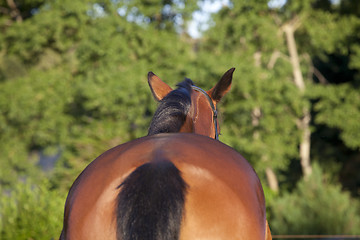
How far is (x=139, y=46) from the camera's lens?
50.7 feet

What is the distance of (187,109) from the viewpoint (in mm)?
2240

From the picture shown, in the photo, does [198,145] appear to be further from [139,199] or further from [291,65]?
[291,65]

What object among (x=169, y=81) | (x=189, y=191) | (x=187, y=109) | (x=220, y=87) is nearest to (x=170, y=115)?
(x=187, y=109)

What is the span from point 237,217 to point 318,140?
723 inches

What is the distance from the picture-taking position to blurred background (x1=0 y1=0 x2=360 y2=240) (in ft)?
44.8

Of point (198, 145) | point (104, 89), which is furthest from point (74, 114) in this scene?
point (198, 145)

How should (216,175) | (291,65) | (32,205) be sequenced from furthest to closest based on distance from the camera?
(291,65)
(32,205)
(216,175)

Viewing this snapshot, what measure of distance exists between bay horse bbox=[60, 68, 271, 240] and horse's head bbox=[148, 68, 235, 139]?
16 centimetres

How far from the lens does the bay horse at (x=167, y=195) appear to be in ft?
5.42

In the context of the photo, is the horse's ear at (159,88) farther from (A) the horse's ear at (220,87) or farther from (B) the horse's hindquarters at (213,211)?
(B) the horse's hindquarters at (213,211)

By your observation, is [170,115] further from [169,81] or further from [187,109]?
[169,81]

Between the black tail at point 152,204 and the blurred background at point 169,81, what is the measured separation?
1004 cm

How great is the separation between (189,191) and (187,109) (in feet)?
2.07

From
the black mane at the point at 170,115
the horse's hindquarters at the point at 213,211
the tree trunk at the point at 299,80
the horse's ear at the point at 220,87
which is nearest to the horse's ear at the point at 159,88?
the horse's ear at the point at 220,87
